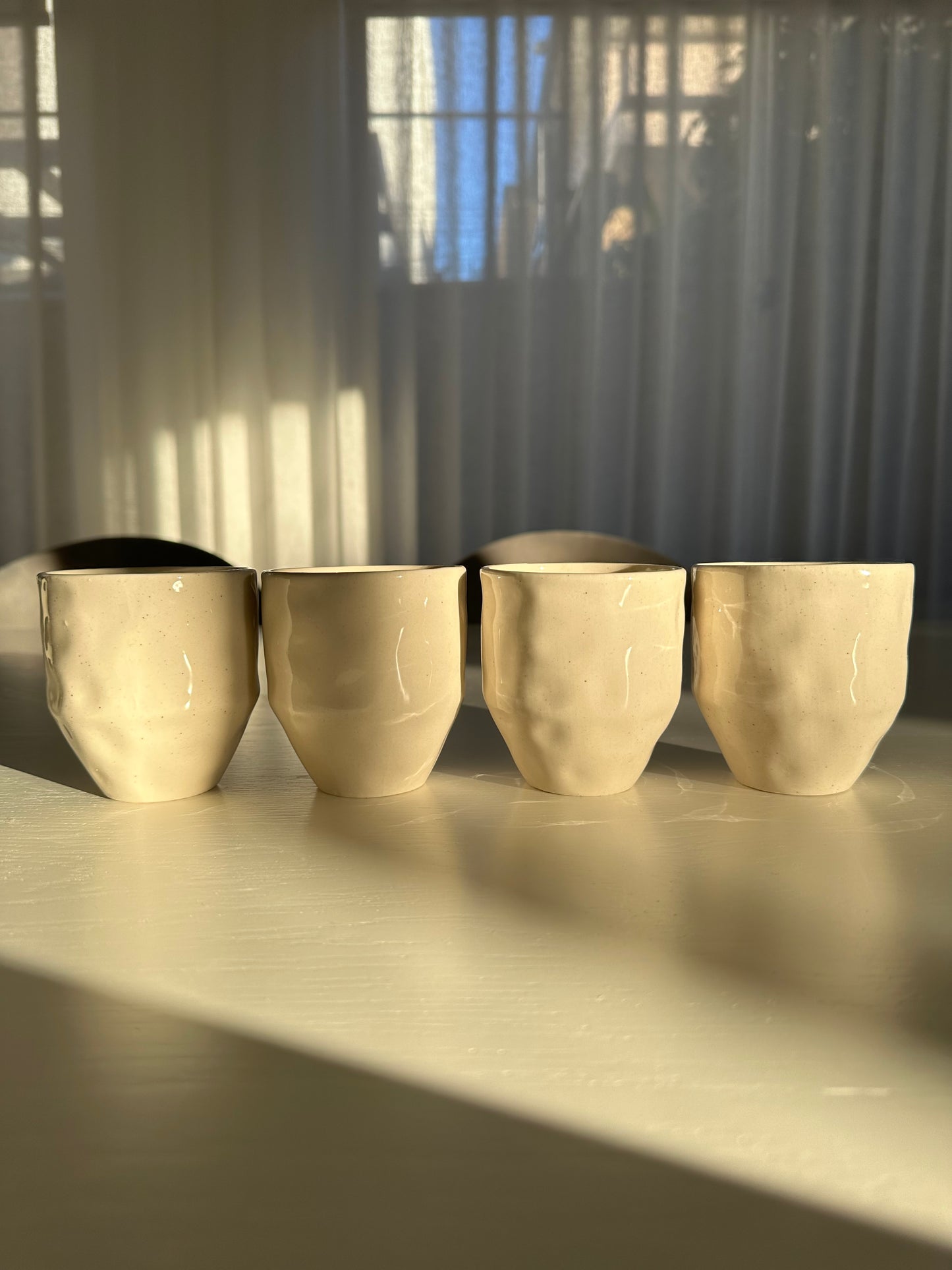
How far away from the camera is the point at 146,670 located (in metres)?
0.46

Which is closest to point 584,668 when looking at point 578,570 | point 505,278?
point 578,570

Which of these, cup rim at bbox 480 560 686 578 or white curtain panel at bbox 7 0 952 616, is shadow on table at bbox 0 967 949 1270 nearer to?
cup rim at bbox 480 560 686 578

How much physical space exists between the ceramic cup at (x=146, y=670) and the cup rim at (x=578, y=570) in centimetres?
13

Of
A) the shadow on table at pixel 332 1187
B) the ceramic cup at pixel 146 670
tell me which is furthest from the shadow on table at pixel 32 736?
the shadow on table at pixel 332 1187

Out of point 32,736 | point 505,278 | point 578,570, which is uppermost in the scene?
point 505,278

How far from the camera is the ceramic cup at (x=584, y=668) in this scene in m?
0.45

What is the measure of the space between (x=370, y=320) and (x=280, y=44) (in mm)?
694

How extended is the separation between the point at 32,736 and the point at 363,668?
0.29 meters

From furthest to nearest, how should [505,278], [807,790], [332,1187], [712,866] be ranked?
[505,278], [807,790], [712,866], [332,1187]

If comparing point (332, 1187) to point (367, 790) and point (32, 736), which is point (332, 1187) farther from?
point (32, 736)

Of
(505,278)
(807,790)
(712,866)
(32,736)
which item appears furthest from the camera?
(505,278)

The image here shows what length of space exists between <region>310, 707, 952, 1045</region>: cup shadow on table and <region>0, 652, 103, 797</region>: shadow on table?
158 millimetres

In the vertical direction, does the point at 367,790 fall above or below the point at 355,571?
below

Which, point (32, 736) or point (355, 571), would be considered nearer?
point (355, 571)
